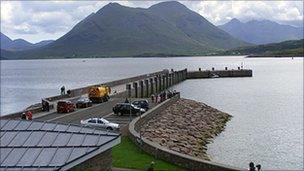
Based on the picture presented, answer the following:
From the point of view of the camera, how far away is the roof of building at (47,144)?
1895 centimetres

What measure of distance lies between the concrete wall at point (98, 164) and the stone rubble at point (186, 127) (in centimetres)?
2103

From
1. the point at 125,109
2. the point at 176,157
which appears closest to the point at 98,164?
the point at 176,157

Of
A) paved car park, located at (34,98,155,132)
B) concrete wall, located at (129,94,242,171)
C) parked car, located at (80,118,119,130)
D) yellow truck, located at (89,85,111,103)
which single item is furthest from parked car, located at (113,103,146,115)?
yellow truck, located at (89,85,111,103)

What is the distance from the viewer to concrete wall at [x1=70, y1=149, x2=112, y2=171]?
2067 cm

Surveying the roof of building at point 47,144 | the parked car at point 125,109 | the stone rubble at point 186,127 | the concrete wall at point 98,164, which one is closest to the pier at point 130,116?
the parked car at point 125,109

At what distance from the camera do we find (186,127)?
59.0 metres

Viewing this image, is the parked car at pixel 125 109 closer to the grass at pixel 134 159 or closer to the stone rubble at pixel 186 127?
the stone rubble at pixel 186 127

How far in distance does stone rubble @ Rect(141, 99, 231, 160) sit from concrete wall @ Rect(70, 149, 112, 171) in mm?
21026

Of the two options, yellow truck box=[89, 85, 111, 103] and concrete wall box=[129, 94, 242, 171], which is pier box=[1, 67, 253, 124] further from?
concrete wall box=[129, 94, 242, 171]

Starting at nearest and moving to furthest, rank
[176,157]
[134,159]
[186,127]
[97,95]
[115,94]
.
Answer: [176,157], [134,159], [186,127], [97,95], [115,94]

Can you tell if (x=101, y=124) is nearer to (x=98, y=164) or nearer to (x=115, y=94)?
(x=98, y=164)

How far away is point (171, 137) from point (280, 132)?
2088 centimetres

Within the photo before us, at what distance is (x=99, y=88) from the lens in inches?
2675

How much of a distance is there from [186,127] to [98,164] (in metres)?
37.9
